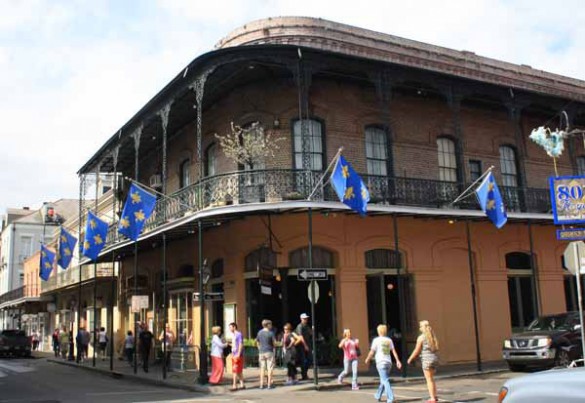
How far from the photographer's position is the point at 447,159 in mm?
22203

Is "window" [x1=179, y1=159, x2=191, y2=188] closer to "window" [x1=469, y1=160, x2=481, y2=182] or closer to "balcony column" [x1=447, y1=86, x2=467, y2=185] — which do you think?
"balcony column" [x1=447, y1=86, x2=467, y2=185]

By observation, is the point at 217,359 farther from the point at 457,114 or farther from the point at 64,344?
the point at 64,344

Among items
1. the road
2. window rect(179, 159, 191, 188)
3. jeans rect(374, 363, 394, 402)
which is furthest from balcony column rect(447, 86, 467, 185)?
window rect(179, 159, 191, 188)

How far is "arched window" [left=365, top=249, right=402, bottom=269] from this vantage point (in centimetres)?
1983

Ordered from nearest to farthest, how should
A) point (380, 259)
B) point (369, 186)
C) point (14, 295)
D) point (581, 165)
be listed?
point (369, 186) → point (380, 259) → point (581, 165) → point (14, 295)

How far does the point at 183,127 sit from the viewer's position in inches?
969

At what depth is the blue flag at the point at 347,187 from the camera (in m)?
15.5

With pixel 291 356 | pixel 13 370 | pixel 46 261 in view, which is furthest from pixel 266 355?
pixel 46 261

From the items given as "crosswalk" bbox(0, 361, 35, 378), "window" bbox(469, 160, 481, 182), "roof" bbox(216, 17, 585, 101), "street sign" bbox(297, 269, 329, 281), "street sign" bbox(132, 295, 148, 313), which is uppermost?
"roof" bbox(216, 17, 585, 101)

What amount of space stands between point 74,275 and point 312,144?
22.3m

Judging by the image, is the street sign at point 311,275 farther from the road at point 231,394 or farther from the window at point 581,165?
the window at point 581,165

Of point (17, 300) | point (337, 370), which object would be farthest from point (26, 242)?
point (337, 370)

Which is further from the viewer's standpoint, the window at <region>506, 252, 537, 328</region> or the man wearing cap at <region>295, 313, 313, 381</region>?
the window at <region>506, 252, 537, 328</region>

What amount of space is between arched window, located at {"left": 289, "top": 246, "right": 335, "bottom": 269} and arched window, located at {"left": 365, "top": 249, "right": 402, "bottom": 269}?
1367 mm
